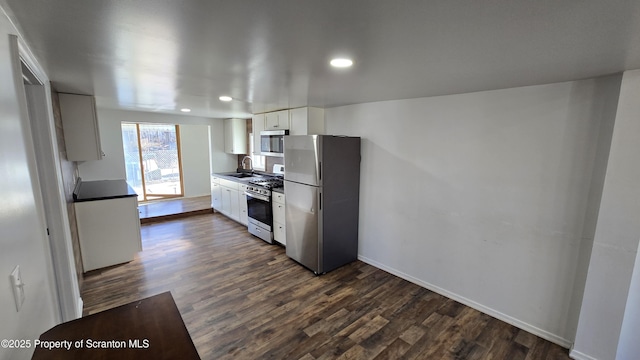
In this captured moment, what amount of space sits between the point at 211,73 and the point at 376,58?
1.25m

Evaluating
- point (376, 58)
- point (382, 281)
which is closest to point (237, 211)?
point (382, 281)

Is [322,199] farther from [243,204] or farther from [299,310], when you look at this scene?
[243,204]

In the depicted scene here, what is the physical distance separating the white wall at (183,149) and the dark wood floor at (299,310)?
232 cm

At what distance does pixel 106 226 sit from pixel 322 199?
2775 millimetres

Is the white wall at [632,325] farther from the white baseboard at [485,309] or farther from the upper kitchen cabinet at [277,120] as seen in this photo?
the upper kitchen cabinet at [277,120]

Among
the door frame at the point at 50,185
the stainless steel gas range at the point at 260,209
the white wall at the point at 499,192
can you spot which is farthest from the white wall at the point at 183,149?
the white wall at the point at 499,192

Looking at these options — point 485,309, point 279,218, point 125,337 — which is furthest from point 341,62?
point 279,218

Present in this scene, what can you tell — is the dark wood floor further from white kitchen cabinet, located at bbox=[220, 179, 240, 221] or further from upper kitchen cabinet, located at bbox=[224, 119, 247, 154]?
upper kitchen cabinet, located at bbox=[224, 119, 247, 154]

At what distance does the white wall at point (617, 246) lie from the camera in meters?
1.75

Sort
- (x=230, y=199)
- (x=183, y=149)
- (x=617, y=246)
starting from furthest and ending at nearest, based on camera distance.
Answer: (x=183, y=149), (x=230, y=199), (x=617, y=246)

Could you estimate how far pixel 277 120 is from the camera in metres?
4.33

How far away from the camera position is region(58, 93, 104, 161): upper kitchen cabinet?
10.0ft

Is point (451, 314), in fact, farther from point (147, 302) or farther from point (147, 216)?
point (147, 216)

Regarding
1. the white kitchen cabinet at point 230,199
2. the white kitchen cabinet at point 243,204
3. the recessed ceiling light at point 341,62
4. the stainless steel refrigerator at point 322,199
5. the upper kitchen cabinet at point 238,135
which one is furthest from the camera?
the upper kitchen cabinet at point 238,135
